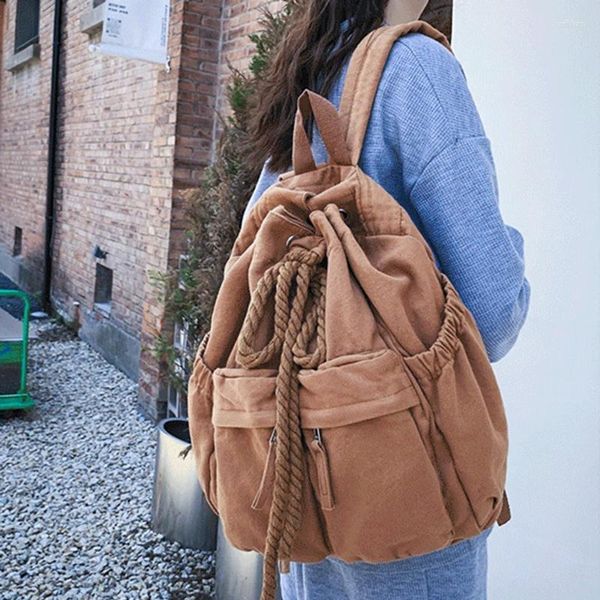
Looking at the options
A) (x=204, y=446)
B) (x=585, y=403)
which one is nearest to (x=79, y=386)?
(x=585, y=403)

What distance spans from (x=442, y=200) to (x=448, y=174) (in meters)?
0.04

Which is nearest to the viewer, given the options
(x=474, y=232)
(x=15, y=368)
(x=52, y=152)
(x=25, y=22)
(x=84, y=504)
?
(x=474, y=232)

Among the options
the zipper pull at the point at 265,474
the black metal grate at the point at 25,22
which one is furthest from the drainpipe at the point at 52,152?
the zipper pull at the point at 265,474

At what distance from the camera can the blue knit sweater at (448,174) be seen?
1128 millimetres

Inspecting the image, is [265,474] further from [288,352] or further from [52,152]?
[52,152]

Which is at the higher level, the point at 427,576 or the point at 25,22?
the point at 25,22

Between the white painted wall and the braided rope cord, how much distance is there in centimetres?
138

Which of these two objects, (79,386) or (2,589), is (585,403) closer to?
(2,589)

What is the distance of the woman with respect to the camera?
3.70 ft

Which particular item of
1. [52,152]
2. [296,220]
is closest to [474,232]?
[296,220]

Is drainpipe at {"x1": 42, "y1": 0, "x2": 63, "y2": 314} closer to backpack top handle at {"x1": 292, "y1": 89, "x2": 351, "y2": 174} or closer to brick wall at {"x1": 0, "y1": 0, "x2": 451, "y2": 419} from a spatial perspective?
brick wall at {"x1": 0, "y1": 0, "x2": 451, "y2": 419}

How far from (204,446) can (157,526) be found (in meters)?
2.93

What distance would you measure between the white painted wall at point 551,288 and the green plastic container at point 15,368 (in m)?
4.22

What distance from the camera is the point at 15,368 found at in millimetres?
5746
